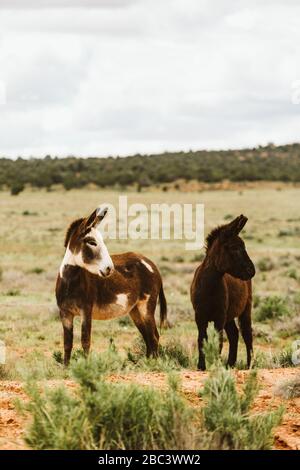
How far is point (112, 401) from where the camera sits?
537 centimetres

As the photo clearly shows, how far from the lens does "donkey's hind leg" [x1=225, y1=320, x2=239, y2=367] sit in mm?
10898

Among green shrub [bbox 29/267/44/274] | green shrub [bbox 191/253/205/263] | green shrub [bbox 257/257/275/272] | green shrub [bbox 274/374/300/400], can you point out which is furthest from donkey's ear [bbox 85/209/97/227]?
green shrub [bbox 191/253/205/263]

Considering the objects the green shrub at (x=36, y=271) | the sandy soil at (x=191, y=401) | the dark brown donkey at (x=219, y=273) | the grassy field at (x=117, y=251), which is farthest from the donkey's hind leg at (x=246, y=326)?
the green shrub at (x=36, y=271)

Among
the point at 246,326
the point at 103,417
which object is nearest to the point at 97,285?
the point at 246,326

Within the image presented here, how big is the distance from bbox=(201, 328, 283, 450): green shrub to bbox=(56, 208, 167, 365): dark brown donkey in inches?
158

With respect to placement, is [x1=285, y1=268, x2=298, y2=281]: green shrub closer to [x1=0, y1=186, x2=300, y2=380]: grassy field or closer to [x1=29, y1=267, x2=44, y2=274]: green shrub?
[x1=0, y1=186, x2=300, y2=380]: grassy field

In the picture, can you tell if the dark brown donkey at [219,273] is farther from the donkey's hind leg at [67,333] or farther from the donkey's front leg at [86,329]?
the donkey's hind leg at [67,333]

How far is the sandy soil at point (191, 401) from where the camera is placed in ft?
20.1

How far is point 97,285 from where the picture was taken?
10.2m

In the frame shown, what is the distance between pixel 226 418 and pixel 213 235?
4.87 m

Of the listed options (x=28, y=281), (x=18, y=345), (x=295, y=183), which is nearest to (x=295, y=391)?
(x=18, y=345)

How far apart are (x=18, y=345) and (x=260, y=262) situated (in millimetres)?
13570

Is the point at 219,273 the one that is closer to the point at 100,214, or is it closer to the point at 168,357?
the point at 168,357
